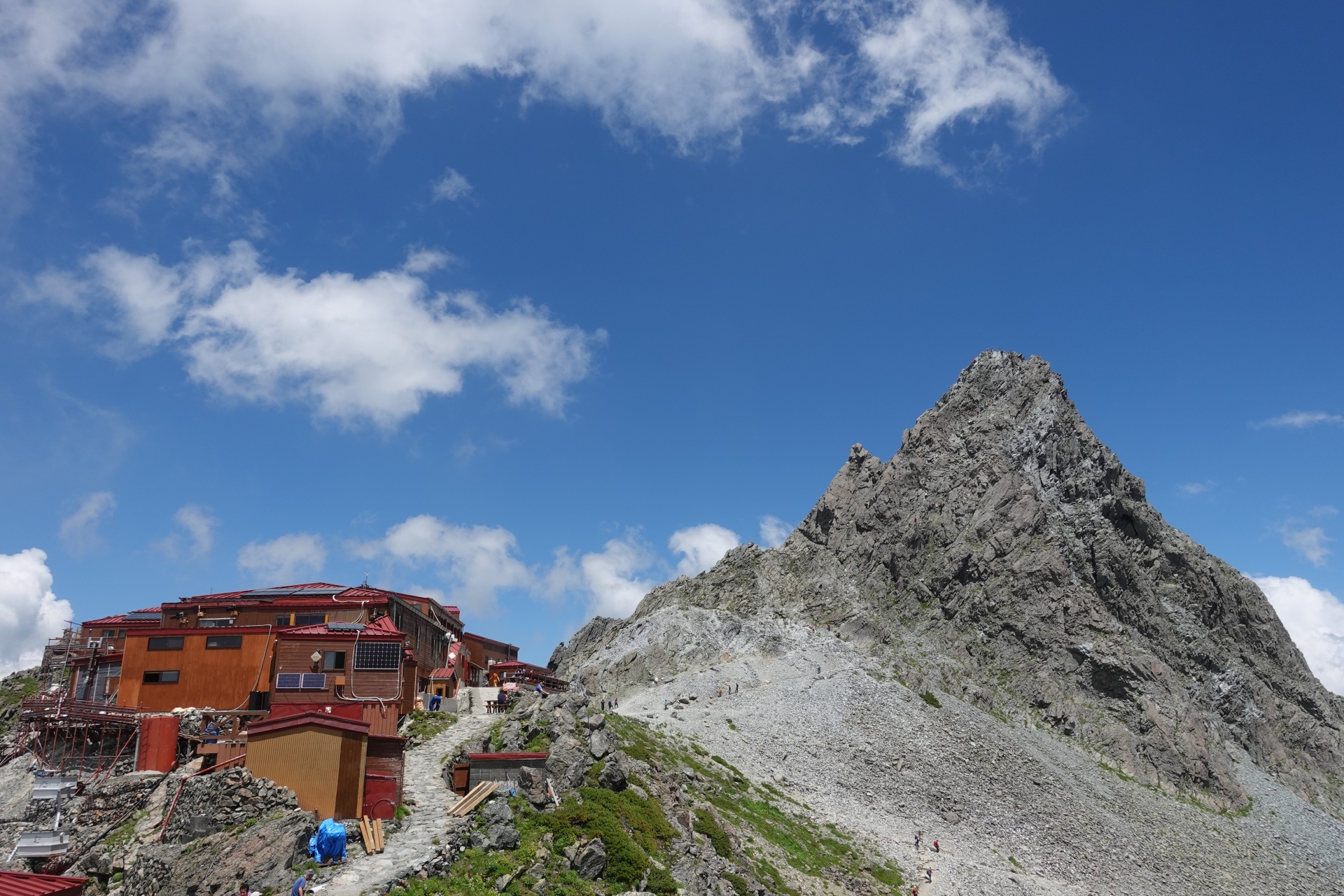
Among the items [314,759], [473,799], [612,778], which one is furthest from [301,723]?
[612,778]

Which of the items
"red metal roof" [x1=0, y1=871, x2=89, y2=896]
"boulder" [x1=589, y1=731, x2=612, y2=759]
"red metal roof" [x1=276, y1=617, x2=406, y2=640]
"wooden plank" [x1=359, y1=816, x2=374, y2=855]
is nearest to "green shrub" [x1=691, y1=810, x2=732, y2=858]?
"boulder" [x1=589, y1=731, x2=612, y2=759]

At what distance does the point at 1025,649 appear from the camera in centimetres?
10644

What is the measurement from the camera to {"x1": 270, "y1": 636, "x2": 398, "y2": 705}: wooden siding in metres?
43.8

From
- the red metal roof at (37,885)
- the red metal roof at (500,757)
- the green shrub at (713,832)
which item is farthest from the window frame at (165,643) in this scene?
the green shrub at (713,832)

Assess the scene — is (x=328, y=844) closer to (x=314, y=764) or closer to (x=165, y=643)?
(x=314, y=764)

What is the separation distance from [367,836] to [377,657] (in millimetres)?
15768

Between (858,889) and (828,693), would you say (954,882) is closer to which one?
(858,889)

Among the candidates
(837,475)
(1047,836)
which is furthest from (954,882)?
(837,475)

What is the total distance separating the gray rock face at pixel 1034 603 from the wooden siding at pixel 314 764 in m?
65.4

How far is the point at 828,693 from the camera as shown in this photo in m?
86.1

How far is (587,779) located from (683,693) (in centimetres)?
5247

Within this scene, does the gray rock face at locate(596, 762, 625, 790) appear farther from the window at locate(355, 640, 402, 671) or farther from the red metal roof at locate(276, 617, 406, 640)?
the red metal roof at locate(276, 617, 406, 640)

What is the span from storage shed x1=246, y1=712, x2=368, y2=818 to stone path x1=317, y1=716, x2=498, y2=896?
6.02 feet

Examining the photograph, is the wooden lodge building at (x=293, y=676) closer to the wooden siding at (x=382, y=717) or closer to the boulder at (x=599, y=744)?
the wooden siding at (x=382, y=717)
